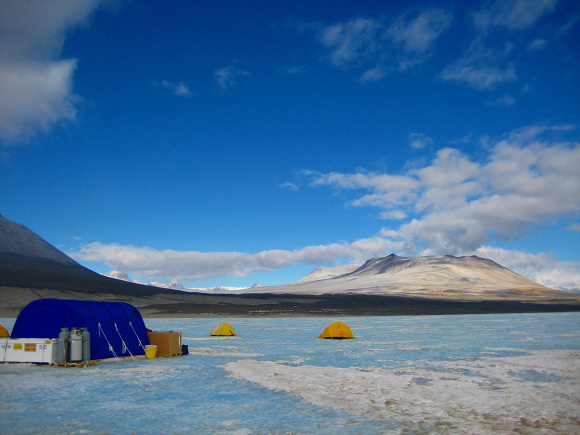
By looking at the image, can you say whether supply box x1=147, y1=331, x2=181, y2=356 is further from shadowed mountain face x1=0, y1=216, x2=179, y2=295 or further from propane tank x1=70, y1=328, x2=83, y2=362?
shadowed mountain face x1=0, y1=216, x2=179, y2=295

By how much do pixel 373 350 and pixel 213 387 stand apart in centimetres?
968

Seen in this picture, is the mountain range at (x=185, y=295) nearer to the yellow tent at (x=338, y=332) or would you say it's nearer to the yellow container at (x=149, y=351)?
the yellow tent at (x=338, y=332)

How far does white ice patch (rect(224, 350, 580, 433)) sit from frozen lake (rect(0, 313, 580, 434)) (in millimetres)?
23

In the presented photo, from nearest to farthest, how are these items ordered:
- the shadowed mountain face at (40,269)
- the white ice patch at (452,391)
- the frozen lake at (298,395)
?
1. the frozen lake at (298,395)
2. the white ice patch at (452,391)
3. the shadowed mountain face at (40,269)

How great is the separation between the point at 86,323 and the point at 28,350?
1.83 metres

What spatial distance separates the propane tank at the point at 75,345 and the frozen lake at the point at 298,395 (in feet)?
2.06

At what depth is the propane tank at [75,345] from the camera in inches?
511

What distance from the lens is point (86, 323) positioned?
13.6 m

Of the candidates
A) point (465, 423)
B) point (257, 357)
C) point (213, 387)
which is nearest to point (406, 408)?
point (465, 423)

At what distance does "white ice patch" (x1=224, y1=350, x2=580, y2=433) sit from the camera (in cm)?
732

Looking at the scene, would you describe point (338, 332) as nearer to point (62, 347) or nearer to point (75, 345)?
point (75, 345)

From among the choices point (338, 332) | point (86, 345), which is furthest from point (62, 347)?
point (338, 332)

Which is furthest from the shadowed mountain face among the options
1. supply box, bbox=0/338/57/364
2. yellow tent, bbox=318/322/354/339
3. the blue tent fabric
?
the blue tent fabric

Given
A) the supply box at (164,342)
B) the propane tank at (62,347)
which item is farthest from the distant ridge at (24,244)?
the propane tank at (62,347)
